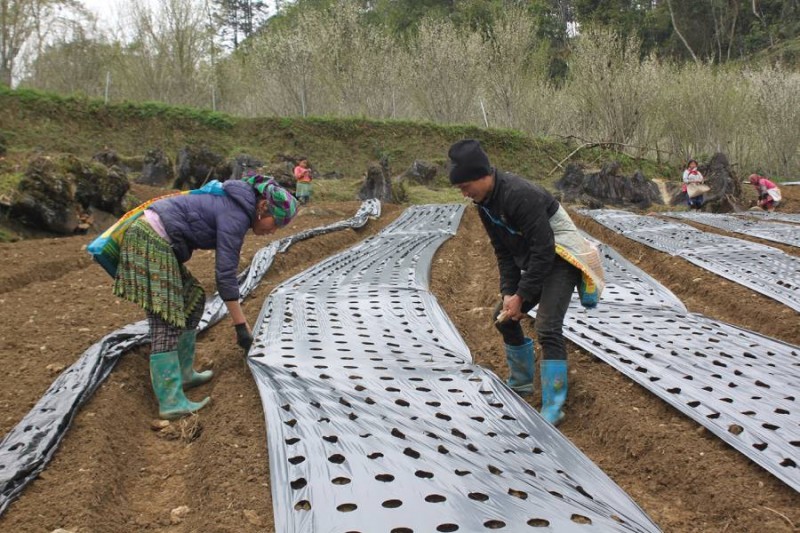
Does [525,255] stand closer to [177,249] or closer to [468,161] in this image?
[468,161]

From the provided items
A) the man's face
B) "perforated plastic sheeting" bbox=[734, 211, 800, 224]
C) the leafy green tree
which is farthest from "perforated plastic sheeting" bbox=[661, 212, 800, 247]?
the leafy green tree

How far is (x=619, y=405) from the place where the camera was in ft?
10.0

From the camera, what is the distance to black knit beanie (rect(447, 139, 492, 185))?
273cm

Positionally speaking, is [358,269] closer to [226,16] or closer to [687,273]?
[687,273]

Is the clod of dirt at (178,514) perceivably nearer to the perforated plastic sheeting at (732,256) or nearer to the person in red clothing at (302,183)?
the perforated plastic sheeting at (732,256)

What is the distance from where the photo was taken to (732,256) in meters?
A: 6.39

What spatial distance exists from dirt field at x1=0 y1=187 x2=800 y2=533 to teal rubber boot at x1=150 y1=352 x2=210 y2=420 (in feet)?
0.24

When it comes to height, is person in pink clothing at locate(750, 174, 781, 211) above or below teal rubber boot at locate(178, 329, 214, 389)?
above

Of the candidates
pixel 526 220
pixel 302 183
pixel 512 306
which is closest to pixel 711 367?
pixel 512 306

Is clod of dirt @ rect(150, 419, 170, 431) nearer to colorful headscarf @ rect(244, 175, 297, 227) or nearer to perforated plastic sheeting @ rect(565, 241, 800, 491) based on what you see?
colorful headscarf @ rect(244, 175, 297, 227)

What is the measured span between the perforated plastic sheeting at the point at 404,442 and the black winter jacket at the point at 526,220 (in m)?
0.59

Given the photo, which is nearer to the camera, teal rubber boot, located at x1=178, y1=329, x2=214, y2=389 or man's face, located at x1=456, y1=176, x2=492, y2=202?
man's face, located at x1=456, y1=176, x2=492, y2=202

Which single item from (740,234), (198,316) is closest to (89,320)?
(198,316)

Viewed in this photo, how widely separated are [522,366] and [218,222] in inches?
70.2
